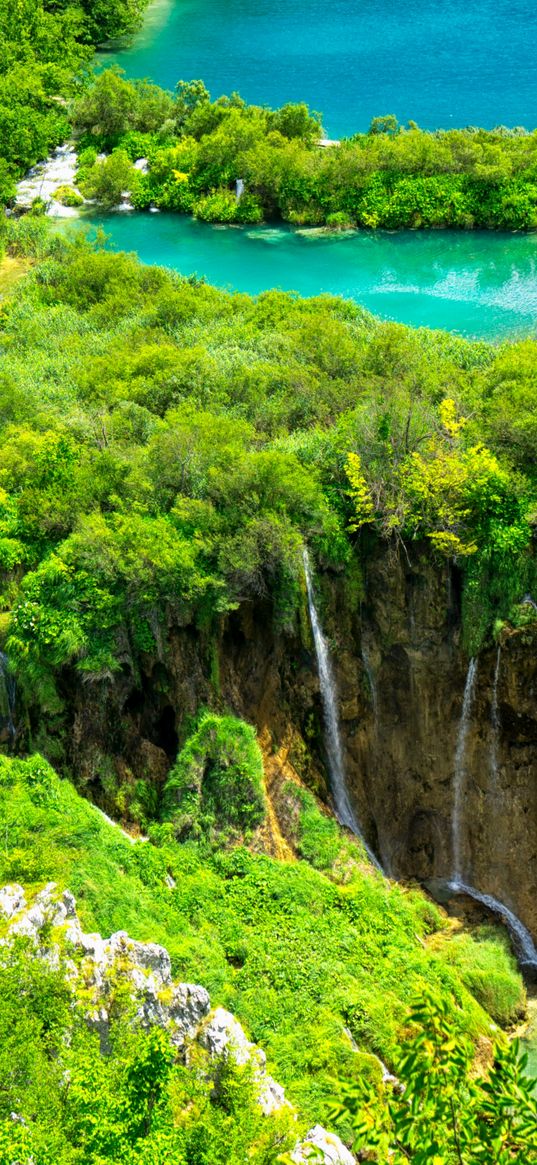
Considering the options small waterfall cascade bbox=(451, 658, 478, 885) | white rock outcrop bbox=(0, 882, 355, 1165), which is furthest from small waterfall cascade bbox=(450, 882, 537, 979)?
white rock outcrop bbox=(0, 882, 355, 1165)

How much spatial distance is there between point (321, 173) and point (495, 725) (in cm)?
3512

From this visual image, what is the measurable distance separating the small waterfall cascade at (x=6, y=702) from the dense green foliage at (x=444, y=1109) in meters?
13.8

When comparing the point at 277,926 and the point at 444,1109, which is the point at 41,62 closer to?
the point at 277,926

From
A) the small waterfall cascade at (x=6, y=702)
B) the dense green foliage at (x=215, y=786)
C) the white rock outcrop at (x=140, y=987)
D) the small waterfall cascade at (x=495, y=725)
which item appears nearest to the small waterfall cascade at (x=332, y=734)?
the dense green foliage at (x=215, y=786)

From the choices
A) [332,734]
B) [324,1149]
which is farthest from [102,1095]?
[332,734]

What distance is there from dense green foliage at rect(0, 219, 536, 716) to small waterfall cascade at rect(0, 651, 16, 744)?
607 millimetres

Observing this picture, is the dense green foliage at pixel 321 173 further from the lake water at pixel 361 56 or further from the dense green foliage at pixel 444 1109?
the dense green foliage at pixel 444 1109

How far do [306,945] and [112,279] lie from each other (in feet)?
88.2

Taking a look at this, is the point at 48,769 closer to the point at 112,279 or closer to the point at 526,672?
the point at 526,672

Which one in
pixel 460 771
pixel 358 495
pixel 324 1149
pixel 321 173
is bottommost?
pixel 324 1149

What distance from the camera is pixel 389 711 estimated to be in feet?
88.6

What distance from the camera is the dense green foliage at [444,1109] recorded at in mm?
11078

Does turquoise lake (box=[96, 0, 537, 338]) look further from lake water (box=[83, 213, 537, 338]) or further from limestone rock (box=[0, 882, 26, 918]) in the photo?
limestone rock (box=[0, 882, 26, 918])

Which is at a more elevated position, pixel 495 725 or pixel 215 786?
pixel 495 725
